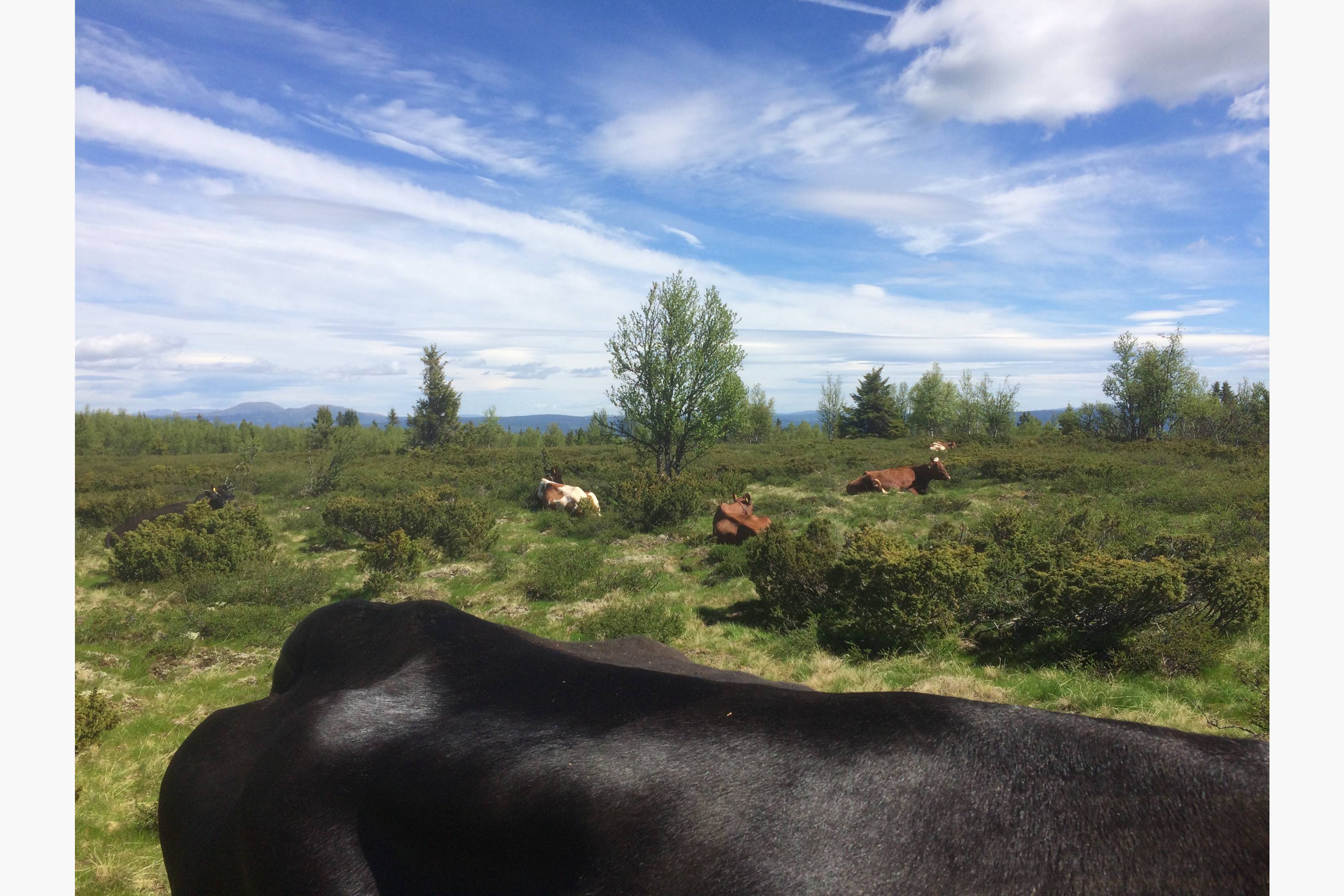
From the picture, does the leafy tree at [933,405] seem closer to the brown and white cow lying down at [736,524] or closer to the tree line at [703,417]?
the tree line at [703,417]

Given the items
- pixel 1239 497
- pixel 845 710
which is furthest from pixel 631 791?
pixel 1239 497

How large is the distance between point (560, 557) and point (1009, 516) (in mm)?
8546

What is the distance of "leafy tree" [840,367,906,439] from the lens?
62.1 metres

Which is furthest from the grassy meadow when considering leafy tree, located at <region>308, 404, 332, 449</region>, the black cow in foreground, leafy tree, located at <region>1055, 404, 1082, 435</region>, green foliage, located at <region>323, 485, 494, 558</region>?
leafy tree, located at <region>1055, 404, 1082, 435</region>

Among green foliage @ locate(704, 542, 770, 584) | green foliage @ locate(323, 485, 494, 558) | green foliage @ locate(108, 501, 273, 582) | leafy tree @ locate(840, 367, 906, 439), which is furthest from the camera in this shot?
leafy tree @ locate(840, 367, 906, 439)

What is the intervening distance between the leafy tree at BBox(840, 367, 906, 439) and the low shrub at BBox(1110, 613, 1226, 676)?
55203 millimetres

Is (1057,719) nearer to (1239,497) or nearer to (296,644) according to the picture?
(296,644)

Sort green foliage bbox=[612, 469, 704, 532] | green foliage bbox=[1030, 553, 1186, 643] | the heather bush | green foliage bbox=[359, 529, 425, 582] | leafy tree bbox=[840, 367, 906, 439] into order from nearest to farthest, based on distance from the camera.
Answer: green foliage bbox=[1030, 553, 1186, 643] → the heather bush → green foliage bbox=[359, 529, 425, 582] → green foliage bbox=[612, 469, 704, 532] → leafy tree bbox=[840, 367, 906, 439]

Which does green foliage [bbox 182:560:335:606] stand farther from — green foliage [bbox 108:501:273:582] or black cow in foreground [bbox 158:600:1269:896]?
black cow in foreground [bbox 158:600:1269:896]

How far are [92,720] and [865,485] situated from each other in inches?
730

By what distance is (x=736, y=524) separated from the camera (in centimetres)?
1416

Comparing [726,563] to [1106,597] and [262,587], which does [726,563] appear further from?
[262,587]

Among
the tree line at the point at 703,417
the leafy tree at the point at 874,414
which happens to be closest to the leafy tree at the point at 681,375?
the tree line at the point at 703,417

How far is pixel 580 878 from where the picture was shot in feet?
6.32
